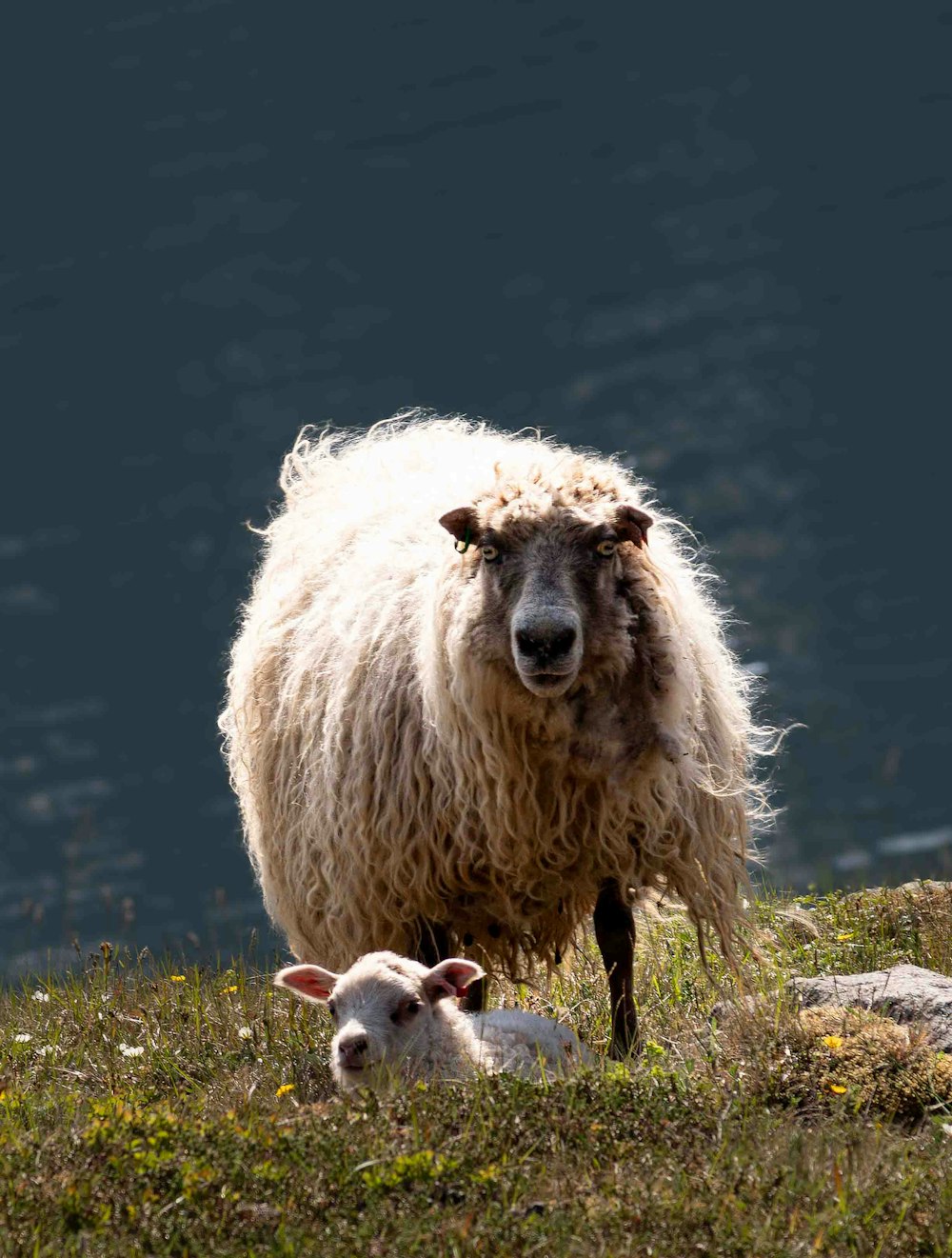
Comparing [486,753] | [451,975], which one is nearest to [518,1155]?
[451,975]

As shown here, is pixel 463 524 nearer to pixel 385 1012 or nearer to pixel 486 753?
pixel 486 753

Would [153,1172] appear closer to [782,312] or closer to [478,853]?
[478,853]

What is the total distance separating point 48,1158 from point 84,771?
6184 centimetres

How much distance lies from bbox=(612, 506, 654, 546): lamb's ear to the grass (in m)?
1.36

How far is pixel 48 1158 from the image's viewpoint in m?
4.04

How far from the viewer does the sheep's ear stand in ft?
17.2

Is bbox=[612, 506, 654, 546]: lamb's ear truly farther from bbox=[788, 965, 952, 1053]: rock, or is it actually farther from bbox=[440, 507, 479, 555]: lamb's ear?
bbox=[788, 965, 952, 1053]: rock

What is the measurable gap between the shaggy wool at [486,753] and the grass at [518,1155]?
56 centimetres

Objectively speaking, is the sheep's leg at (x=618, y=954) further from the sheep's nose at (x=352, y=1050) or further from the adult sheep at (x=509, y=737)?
the sheep's nose at (x=352, y=1050)

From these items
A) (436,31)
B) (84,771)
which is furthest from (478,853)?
(436,31)

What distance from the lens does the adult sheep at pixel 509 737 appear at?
17.9 feet

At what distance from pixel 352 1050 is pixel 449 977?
1.34ft

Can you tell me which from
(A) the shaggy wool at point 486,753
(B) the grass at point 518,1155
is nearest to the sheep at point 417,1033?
(B) the grass at point 518,1155

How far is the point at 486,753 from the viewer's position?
18.3ft
